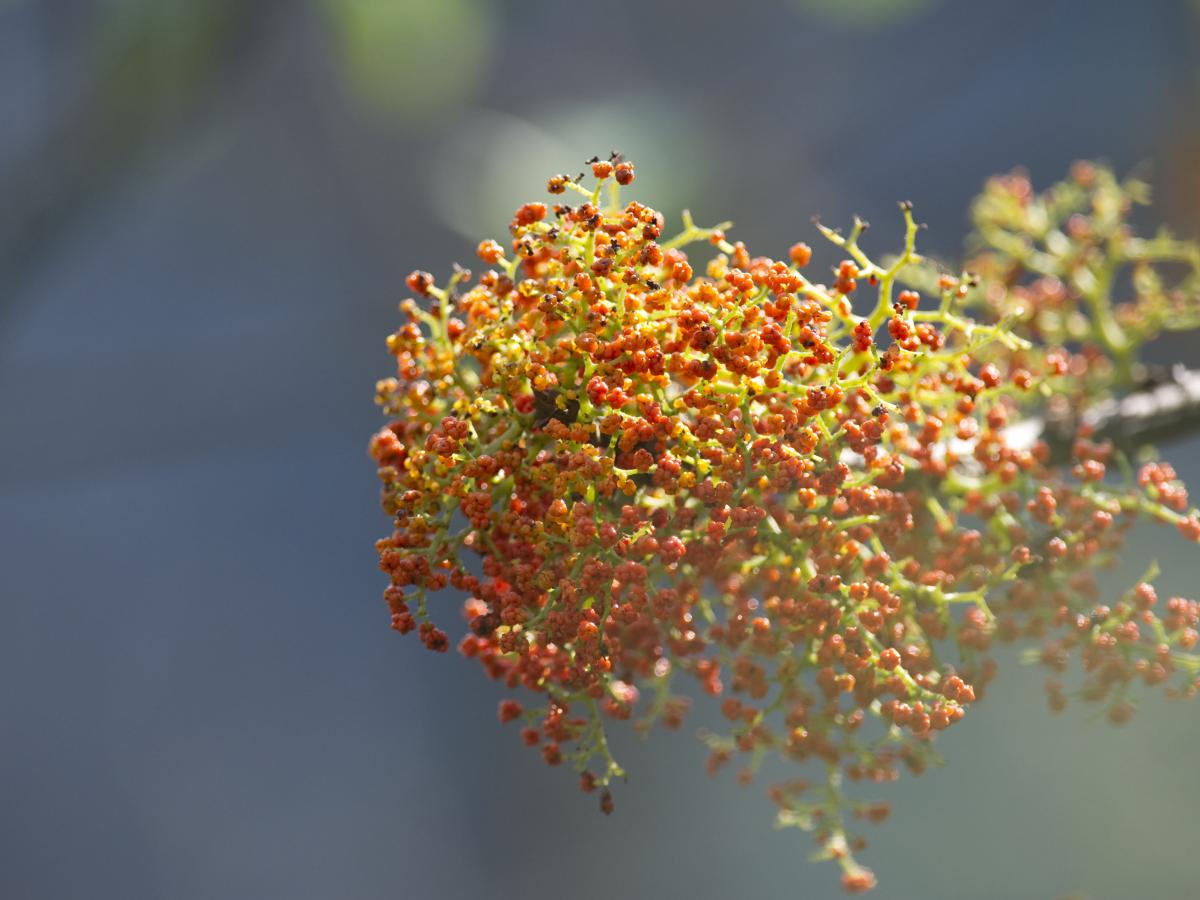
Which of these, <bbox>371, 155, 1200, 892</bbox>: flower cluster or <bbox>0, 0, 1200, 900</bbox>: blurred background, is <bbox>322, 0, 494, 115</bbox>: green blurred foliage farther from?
<bbox>371, 155, 1200, 892</bbox>: flower cluster

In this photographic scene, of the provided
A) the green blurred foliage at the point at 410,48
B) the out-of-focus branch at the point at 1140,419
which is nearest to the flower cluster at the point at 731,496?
the out-of-focus branch at the point at 1140,419

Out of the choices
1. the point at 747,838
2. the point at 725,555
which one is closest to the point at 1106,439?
the point at 725,555

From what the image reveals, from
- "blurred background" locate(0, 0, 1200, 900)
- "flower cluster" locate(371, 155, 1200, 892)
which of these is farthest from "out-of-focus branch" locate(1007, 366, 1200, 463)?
"blurred background" locate(0, 0, 1200, 900)

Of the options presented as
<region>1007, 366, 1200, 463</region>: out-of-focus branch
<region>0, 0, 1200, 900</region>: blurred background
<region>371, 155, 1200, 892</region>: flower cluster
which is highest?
<region>0, 0, 1200, 900</region>: blurred background

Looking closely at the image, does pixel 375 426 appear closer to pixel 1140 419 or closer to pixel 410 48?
pixel 410 48

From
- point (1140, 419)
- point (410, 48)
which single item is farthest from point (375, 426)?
point (1140, 419)

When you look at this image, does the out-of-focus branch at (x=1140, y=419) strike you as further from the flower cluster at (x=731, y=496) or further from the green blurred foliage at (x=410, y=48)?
the green blurred foliage at (x=410, y=48)
